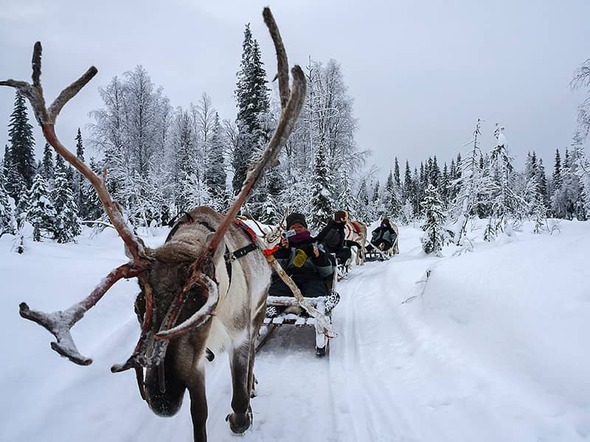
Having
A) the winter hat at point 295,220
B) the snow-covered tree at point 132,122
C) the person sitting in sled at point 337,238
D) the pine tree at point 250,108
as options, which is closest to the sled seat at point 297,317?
the winter hat at point 295,220

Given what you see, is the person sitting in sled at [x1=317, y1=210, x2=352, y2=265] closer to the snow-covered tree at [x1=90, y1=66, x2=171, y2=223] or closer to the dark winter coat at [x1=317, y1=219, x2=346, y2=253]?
the dark winter coat at [x1=317, y1=219, x2=346, y2=253]

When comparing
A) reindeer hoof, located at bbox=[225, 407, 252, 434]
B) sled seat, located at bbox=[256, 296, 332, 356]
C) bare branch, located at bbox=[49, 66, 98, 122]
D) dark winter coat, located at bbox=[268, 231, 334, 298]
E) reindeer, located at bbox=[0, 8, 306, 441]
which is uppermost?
bare branch, located at bbox=[49, 66, 98, 122]

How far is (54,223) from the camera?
2005cm

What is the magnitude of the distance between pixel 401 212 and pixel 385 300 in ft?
170

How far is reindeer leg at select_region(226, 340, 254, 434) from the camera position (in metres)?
3.29

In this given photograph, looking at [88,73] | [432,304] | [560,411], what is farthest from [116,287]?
[560,411]

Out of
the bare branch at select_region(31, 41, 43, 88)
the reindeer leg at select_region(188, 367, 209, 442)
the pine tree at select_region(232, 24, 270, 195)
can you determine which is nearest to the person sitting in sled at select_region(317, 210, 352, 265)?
the reindeer leg at select_region(188, 367, 209, 442)

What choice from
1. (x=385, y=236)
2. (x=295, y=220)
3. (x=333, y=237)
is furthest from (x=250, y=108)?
(x=295, y=220)

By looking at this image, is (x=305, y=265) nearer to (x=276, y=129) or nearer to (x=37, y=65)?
(x=276, y=129)

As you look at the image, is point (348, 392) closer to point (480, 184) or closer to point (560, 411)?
point (560, 411)

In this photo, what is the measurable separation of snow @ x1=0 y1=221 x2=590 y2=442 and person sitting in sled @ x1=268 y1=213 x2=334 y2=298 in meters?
1.19

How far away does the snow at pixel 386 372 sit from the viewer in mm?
2973

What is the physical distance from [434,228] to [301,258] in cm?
1140

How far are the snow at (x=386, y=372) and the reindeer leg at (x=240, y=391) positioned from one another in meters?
0.11
